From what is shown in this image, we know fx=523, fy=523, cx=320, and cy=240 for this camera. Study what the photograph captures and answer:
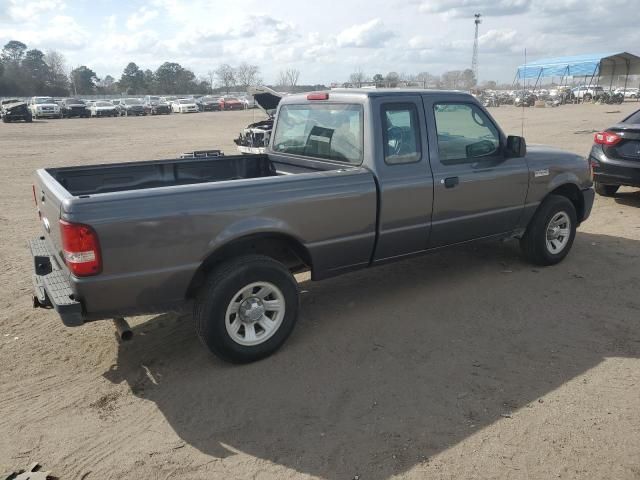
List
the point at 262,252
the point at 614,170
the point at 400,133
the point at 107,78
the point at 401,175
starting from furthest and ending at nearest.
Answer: the point at 107,78 < the point at 614,170 < the point at 400,133 < the point at 401,175 < the point at 262,252

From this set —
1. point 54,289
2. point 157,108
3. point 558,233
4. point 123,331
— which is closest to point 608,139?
point 558,233

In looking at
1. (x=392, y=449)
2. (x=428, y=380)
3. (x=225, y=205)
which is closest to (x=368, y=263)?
(x=428, y=380)

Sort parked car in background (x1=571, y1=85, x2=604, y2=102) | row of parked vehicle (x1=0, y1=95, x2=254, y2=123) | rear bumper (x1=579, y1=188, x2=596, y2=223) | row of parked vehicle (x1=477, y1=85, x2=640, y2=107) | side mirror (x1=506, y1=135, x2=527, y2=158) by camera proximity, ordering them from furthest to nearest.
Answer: parked car in background (x1=571, y1=85, x2=604, y2=102) → row of parked vehicle (x1=477, y1=85, x2=640, y2=107) → row of parked vehicle (x1=0, y1=95, x2=254, y2=123) → rear bumper (x1=579, y1=188, x2=596, y2=223) → side mirror (x1=506, y1=135, x2=527, y2=158)

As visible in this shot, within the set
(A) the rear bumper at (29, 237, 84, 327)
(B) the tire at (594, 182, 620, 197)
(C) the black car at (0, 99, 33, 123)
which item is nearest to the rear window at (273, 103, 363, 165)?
(A) the rear bumper at (29, 237, 84, 327)

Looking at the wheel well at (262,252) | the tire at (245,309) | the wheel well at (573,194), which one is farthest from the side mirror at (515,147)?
the tire at (245,309)

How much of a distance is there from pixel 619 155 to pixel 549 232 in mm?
3581

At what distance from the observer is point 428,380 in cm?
365

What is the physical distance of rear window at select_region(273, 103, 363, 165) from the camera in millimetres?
4441

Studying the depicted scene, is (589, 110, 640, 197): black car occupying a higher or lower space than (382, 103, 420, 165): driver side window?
lower

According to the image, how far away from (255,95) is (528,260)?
7749 millimetres

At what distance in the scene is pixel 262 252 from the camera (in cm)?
411

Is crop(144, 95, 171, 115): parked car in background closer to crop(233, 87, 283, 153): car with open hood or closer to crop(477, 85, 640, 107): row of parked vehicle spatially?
crop(477, 85, 640, 107): row of parked vehicle

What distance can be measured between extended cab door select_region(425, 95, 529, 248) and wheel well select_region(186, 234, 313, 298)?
130cm

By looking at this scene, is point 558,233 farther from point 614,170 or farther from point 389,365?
point 614,170
